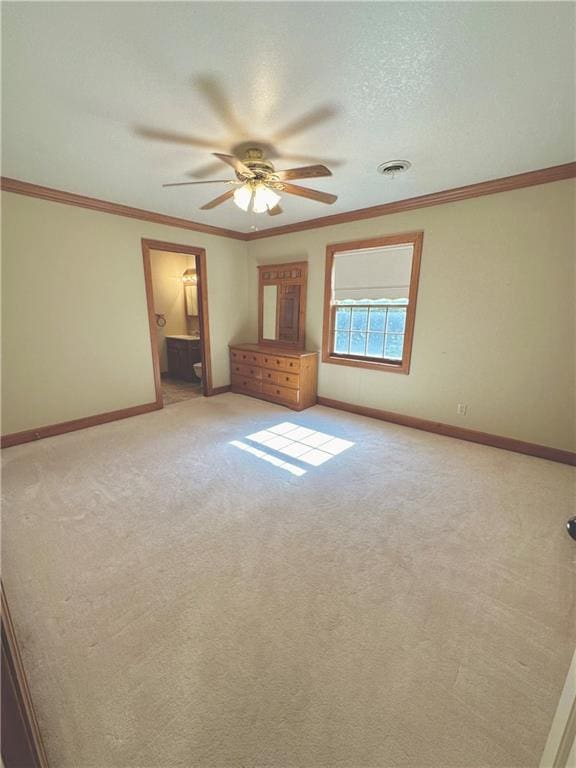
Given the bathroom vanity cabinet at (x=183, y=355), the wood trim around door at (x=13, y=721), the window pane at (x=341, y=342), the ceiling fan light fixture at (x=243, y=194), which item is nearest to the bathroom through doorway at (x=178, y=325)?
the bathroom vanity cabinet at (x=183, y=355)

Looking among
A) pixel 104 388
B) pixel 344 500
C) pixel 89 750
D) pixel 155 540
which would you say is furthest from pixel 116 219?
pixel 89 750

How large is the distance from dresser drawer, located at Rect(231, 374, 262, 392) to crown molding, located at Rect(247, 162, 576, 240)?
228 cm

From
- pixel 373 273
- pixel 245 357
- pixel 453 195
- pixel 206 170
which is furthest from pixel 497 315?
pixel 245 357

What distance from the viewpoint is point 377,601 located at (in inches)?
60.2

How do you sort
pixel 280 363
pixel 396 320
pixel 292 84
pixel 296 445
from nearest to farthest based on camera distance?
pixel 292 84
pixel 296 445
pixel 396 320
pixel 280 363

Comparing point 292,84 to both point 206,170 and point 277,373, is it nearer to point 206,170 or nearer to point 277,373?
point 206,170

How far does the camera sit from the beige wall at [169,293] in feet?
19.6

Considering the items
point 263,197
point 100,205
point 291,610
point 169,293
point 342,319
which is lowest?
point 291,610

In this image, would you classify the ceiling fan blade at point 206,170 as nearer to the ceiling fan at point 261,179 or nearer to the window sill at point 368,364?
the ceiling fan at point 261,179

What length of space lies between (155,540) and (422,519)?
176 cm

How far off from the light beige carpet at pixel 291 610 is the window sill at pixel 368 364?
1.34 m

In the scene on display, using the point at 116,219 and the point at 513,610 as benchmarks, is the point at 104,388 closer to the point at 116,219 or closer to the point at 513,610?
the point at 116,219

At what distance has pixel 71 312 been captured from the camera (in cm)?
341

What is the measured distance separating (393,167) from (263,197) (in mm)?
1135
